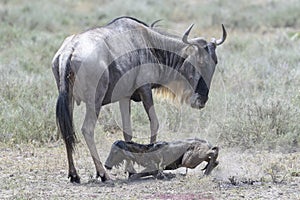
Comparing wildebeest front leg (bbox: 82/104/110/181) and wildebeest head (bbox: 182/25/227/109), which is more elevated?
wildebeest head (bbox: 182/25/227/109)

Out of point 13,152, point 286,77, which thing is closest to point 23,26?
point 286,77

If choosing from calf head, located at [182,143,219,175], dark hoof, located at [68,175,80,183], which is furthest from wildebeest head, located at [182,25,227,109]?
dark hoof, located at [68,175,80,183]

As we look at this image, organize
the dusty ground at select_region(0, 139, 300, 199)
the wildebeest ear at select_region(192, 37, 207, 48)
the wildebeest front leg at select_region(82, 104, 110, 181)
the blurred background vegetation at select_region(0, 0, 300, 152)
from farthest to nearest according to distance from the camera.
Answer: the blurred background vegetation at select_region(0, 0, 300, 152), the wildebeest ear at select_region(192, 37, 207, 48), the wildebeest front leg at select_region(82, 104, 110, 181), the dusty ground at select_region(0, 139, 300, 199)

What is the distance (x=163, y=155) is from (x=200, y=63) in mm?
1201

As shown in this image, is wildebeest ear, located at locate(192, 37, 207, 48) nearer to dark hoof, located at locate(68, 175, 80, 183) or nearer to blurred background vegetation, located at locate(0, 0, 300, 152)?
blurred background vegetation, located at locate(0, 0, 300, 152)

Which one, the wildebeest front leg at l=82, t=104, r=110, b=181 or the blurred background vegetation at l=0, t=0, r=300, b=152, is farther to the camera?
the blurred background vegetation at l=0, t=0, r=300, b=152

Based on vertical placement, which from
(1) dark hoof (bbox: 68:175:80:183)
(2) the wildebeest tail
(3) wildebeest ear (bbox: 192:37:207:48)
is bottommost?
(1) dark hoof (bbox: 68:175:80:183)

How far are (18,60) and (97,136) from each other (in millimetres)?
4114

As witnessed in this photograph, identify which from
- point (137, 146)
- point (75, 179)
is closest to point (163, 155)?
point (137, 146)

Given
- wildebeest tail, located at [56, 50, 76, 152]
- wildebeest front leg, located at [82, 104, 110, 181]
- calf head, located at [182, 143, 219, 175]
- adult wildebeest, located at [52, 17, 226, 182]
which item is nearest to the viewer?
wildebeest tail, located at [56, 50, 76, 152]

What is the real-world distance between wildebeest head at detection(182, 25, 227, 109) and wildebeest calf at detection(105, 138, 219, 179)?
2.98 feet

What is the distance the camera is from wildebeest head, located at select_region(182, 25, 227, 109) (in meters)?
8.02

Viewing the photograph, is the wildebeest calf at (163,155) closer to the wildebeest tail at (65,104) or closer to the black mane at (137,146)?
the black mane at (137,146)

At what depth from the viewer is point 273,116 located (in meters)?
9.26
